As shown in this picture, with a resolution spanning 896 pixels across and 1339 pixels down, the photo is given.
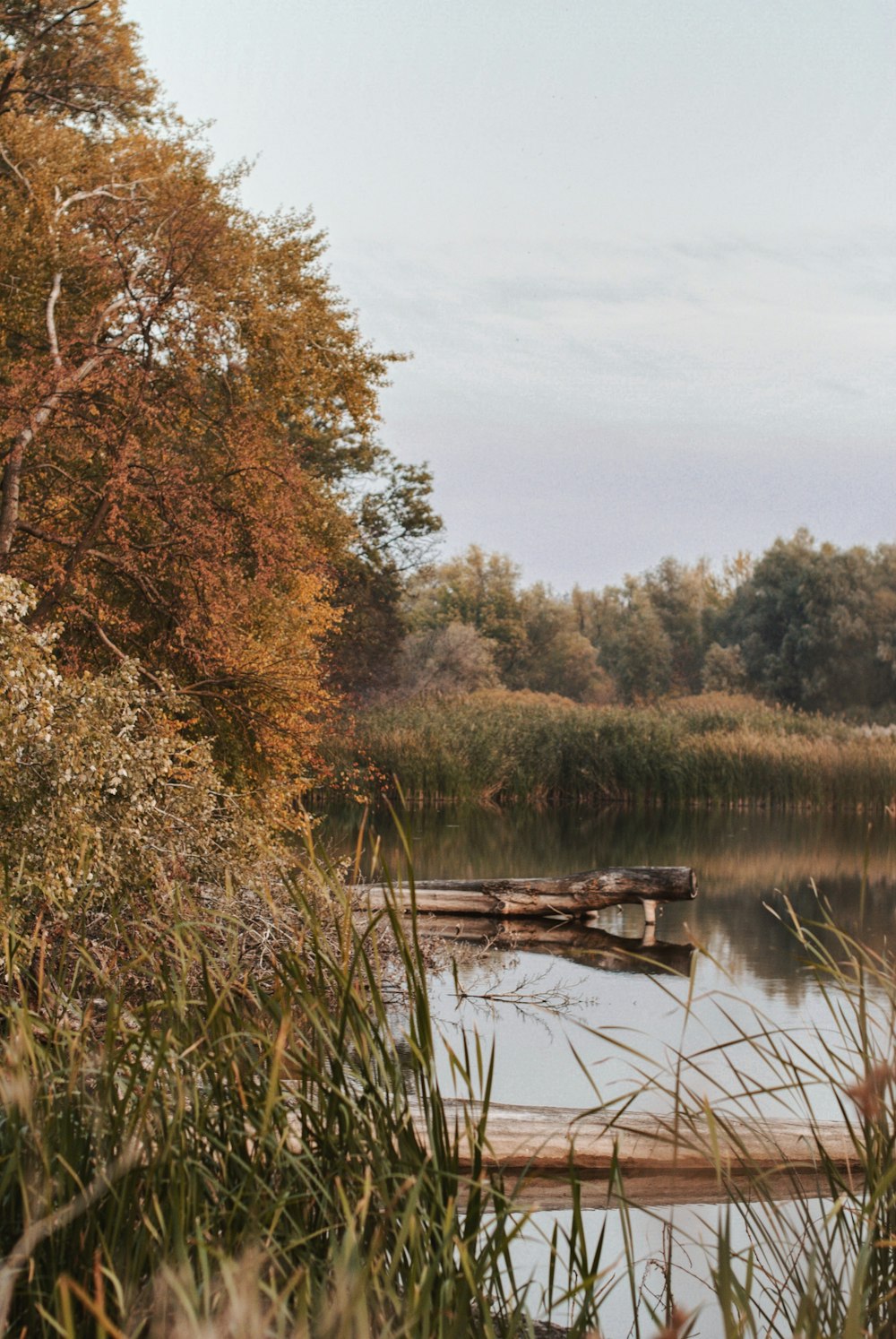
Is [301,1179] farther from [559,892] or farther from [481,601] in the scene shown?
[481,601]

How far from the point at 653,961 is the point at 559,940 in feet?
29.9

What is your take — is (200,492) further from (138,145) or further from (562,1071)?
(562,1071)

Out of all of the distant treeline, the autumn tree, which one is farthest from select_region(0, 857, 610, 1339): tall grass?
the distant treeline

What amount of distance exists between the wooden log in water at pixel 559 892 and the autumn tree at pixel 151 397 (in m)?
2.33

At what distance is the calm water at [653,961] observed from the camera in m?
4.40

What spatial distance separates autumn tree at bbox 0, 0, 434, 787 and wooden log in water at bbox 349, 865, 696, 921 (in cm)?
233

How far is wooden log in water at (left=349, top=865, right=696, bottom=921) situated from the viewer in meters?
11.5

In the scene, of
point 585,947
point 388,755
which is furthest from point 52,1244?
point 388,755

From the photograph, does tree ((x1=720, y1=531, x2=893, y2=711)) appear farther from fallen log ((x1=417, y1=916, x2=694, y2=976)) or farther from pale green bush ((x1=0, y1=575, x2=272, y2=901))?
pale green bush ((x1=0, y1=575, x2=272, y2=901))

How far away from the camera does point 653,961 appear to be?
2.32 meters

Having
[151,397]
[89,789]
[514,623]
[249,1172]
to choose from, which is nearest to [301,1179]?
[249,1172]

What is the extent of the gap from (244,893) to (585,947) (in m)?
3.72

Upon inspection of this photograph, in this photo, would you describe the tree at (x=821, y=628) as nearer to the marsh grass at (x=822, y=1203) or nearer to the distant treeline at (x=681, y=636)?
the distant treeline at (x=681, y=636)

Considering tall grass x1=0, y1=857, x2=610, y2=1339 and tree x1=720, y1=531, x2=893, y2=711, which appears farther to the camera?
tree x1=720, y1=531, x2=893, y2=711
